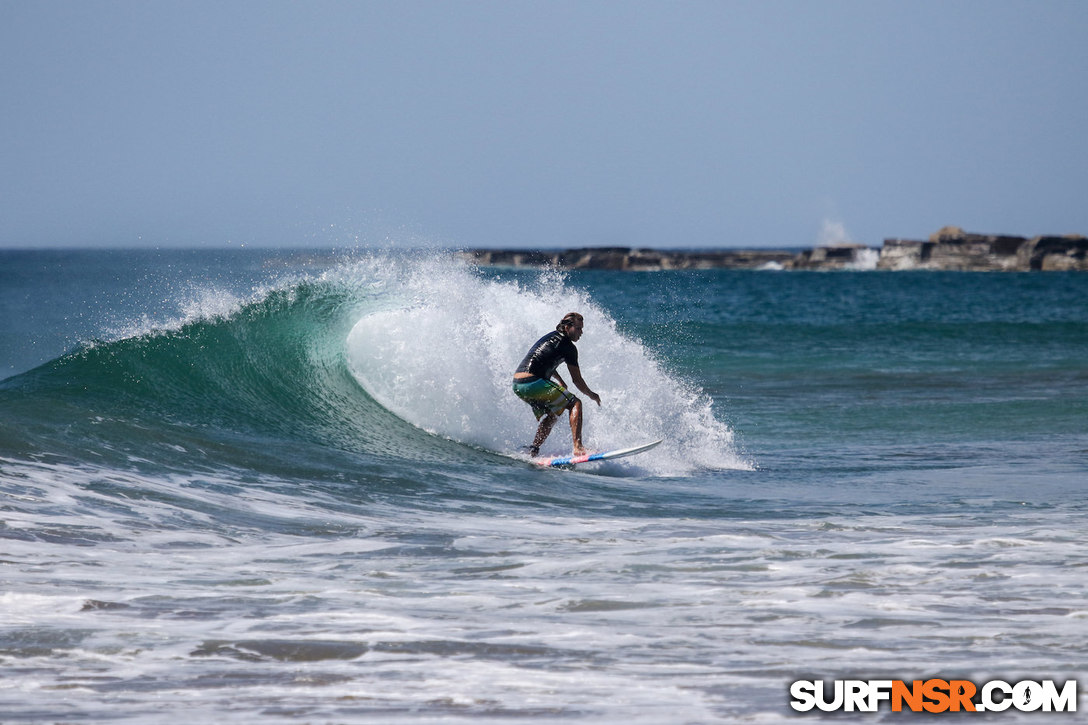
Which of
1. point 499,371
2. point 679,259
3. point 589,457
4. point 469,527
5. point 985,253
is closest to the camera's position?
point 469,527

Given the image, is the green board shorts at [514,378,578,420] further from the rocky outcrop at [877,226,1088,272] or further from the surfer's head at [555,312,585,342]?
the rocky outcrop at [877,226,1088,272]

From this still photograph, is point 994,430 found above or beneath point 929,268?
beneath

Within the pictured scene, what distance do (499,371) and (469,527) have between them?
4513 millimetres

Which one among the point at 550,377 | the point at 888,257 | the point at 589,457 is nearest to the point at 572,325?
the point at 550,377

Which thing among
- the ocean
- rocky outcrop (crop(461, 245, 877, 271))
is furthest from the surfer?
rocky outcrop (crop(461, 245, 877, 271))

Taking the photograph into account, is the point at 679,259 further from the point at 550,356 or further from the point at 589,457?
the point at 589,457

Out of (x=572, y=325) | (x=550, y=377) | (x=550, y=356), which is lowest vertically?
(x=550, y=377)

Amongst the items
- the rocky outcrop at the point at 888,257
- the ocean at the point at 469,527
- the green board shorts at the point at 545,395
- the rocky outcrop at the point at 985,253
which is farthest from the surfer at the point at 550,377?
the rocky outcrop at the point at 985,253

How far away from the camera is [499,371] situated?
461 inches

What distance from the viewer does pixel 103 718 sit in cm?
387

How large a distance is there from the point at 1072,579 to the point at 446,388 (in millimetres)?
7270

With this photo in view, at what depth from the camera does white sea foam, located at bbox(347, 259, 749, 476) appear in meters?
11.3

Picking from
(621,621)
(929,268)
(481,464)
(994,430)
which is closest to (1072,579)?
(621,621)

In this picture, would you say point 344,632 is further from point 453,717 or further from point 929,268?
point 929,268
